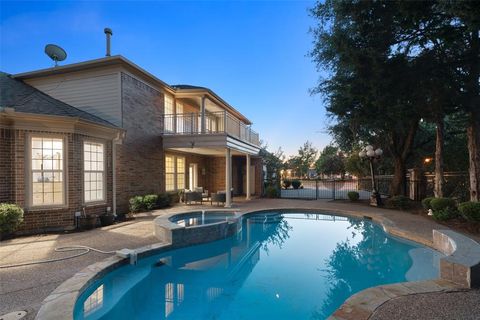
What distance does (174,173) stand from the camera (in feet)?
47.9

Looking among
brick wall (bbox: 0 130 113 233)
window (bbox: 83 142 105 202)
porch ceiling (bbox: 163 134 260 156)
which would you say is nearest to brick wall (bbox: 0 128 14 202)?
brick wall (bbox: 0 130 113 233)

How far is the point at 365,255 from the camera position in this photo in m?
6.96

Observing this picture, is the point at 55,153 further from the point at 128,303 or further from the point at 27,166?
the point at 128,303

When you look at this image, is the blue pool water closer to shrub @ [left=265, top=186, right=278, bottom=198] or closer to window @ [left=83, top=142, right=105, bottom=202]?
window @ [left=83, top=142, right=105, bottom=202]

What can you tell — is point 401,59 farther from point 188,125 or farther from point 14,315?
point 14,315

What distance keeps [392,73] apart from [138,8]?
32.5 ft

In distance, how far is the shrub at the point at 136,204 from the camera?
10.7 meters

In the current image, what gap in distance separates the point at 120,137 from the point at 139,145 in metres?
1.69

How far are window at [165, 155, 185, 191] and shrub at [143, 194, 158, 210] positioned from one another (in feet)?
6.84

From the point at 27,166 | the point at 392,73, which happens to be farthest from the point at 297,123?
the point at 27,166

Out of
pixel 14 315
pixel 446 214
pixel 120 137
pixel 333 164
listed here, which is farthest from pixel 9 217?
pixel 333 164

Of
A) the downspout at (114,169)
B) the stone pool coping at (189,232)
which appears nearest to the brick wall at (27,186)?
the downspout at (114,169)

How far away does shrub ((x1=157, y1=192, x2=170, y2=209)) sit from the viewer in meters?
12.3

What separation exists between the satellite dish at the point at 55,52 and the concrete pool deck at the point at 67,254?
28.1 ft
